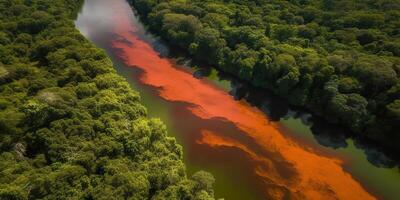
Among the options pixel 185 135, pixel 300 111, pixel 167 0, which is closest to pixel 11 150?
pixel 185 135

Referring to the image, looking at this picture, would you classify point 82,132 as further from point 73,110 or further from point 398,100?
point 398,100

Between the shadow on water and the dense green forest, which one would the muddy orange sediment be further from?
the dense green forest

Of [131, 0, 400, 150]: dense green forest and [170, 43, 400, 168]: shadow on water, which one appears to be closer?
[170, 43, 400, 168]: shadow on water

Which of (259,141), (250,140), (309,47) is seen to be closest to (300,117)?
(259,141)

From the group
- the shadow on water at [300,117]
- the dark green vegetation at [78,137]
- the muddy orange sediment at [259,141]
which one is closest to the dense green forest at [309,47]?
the shadow on water at [300,117]

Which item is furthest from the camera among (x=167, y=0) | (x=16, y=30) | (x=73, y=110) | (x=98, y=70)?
(x=167, y=0)

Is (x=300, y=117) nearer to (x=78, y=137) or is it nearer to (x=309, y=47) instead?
(x=309, y=47)

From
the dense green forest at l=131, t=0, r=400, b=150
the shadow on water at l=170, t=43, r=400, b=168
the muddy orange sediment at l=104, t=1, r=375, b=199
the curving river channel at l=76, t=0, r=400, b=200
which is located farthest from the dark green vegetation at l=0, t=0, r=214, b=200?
the dense green forest at l=131, t=0, r=400, b=150
